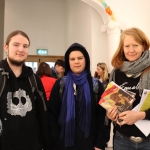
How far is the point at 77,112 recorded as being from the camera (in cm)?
200

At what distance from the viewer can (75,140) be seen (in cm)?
195

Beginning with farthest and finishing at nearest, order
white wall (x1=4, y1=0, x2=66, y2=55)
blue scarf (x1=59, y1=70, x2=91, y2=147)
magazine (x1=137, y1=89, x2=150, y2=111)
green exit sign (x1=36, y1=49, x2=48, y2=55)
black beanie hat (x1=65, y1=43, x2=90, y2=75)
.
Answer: green exit sign (x1=36, y1=49, x2=48, y2=55)
white wall (x1=4, y1=0, x2=66, y2=55)
black beanie hat (x1=65, y1=43, x2=90, y2=75)
blue scarf (x1=59, y1=70, x2=91, y2=147)
magazine (x1=137, y1=89, x2=150, y2=111)

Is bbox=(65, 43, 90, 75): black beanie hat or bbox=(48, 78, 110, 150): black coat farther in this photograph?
bbox=(65, 43, 90, 75): black beanie hat

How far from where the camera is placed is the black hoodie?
5.90 feet

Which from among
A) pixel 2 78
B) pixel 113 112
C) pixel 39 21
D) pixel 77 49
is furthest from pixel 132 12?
pixel 39 21

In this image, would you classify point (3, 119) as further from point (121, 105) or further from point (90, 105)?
point (121, 105)

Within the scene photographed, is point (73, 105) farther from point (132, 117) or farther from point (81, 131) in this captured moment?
A: point (132, 117)

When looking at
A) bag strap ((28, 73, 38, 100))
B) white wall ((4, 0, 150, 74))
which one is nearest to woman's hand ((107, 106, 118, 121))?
bag strap ((28, 73, 38, 100))

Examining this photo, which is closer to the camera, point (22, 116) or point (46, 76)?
point (22, 116)

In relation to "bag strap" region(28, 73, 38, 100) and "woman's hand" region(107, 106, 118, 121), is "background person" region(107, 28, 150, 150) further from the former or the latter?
"bag strap" region(28, 73, 38, 100)

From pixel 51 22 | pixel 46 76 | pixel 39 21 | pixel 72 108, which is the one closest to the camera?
pixel 72 108

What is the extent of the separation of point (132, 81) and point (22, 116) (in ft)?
3.35

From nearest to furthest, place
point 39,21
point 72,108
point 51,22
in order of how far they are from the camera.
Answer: point 72,108, point 39,21, point 51,22

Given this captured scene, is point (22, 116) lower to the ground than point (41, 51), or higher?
lower
